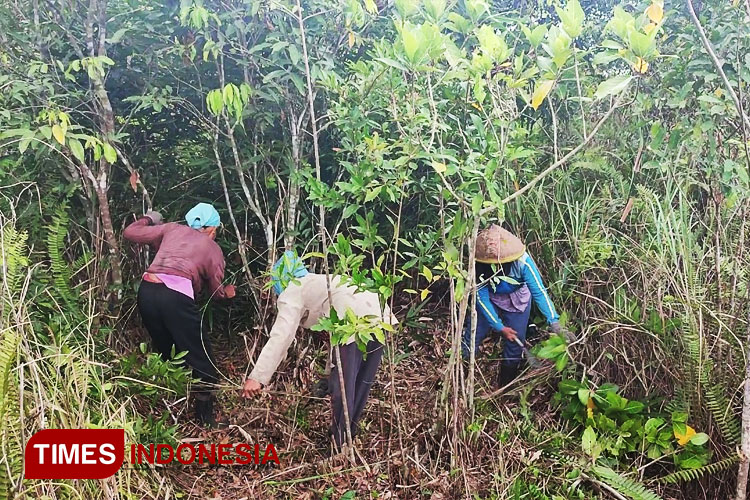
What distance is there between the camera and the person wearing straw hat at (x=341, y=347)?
265cm

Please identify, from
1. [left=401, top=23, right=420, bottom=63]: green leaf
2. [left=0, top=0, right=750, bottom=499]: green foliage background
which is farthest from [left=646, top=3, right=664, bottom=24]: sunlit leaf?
[left=401, top=23, right=420, bottom=63]: green leaf

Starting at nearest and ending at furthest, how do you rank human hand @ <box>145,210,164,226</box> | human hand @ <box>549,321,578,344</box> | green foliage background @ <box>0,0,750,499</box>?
green foliage background @ <box>0,0,750,499</box>
human hand @ <box>549,321,578,344</box>
human hand @ <box>145,210,164,226</box>

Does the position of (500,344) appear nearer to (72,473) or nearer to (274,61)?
(274,61)

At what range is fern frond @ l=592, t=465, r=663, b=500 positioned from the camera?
2.29 metres

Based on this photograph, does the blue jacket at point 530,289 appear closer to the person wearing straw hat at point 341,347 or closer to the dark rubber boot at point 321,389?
the person wearing straw hat at point 341,347

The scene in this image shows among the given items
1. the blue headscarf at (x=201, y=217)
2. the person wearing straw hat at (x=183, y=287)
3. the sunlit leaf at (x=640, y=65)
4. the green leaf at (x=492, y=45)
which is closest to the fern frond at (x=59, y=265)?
the person wearing straw hat at (x=183, y=287)

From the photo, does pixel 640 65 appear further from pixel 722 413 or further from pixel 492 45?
pixel 722 413

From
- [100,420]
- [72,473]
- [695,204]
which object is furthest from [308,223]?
[695,204]

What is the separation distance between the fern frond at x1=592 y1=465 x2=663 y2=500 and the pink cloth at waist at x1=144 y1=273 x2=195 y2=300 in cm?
238

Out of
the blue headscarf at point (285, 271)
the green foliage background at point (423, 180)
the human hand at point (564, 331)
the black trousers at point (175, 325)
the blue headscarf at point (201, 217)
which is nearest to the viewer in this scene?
the green foliage background at point (423, 180)

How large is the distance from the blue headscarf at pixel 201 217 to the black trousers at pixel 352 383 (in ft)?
4.20

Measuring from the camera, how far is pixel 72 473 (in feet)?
6.21

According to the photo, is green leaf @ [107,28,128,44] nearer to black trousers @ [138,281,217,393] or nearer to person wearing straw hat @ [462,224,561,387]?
black trousers @ [138,281,217,393]

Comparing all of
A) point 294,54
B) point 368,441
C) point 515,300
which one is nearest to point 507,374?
point 515,300
